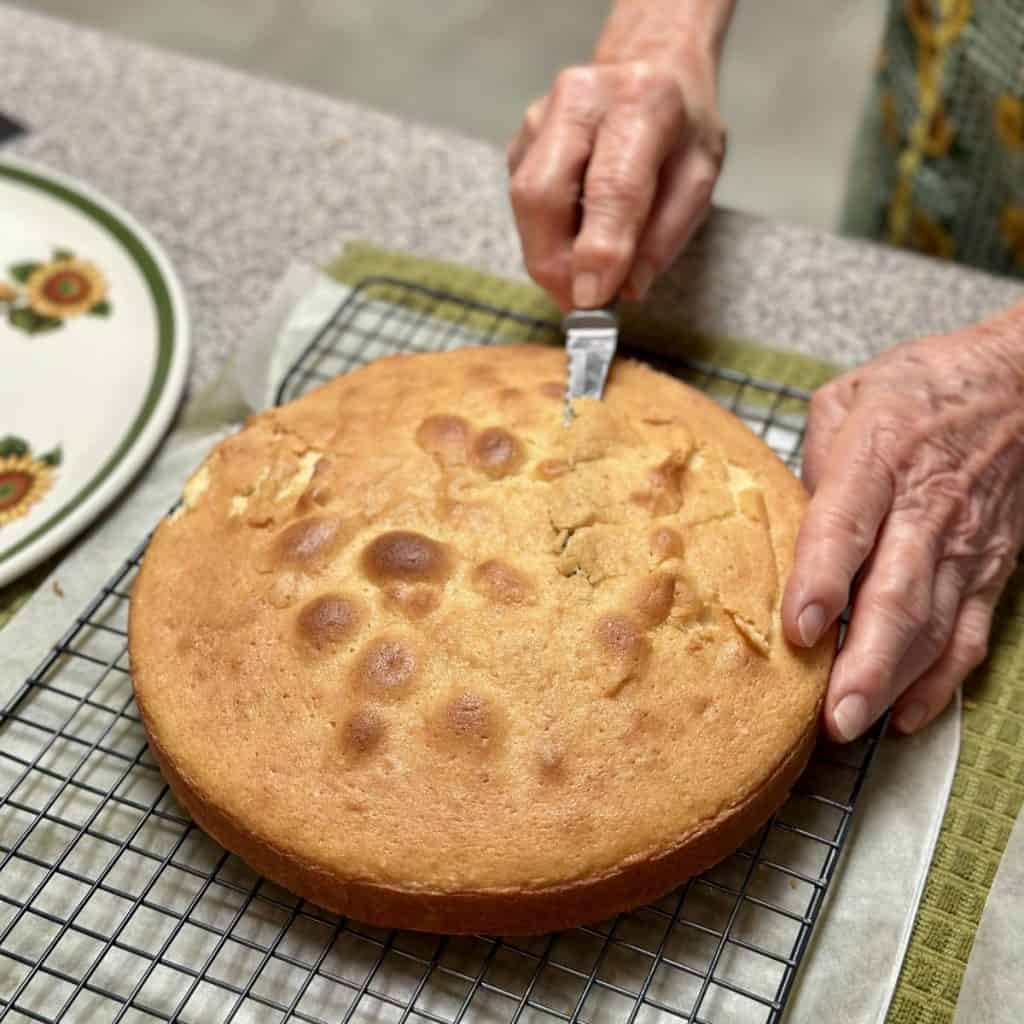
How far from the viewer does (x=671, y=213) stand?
1.35 metres

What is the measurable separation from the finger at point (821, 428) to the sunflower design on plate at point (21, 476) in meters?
0.83

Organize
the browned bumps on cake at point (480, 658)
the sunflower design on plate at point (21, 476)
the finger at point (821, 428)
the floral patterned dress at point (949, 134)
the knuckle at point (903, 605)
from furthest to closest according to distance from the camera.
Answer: the floral patterned dress at point (949, 134) < the sunflower design on plate at point (21, 476) < the finger at point (821, 428) < the knuckle at point (903, 605) < the browned bumps on cake at point (480, 658)

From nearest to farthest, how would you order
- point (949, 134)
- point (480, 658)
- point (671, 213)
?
point (480, 658)
point (671, 213)
point (949, 134)

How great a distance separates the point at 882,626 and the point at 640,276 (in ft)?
1.64

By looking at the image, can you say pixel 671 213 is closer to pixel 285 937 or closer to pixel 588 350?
pixel 588 350

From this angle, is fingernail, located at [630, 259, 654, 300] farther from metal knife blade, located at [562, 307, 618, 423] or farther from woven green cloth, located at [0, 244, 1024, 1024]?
woven green cloth, located at [0, 244, 1024, 1024]

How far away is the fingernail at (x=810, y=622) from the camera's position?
1.03 m

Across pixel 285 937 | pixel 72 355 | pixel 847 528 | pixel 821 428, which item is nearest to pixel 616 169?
pixel 821 428

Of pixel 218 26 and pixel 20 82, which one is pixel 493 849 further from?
pixel 218 26

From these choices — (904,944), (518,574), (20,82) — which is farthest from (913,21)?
(20,82)

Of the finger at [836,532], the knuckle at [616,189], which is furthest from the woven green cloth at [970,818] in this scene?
the knuckle at [616,189]

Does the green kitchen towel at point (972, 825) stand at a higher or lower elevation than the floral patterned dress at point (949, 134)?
lower

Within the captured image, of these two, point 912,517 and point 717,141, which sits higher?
point 717,141

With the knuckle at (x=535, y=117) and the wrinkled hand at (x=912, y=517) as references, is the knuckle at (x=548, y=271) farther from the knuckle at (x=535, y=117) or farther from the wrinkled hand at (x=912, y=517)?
the wrinkled hand at (x=912, y=517)
